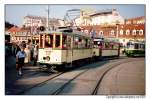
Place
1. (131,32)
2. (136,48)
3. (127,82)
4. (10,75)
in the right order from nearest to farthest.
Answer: (10,75) < (127,82) < (131,32) < (136,48)

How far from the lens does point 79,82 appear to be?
682 centimetres

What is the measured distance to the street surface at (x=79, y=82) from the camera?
252 inches

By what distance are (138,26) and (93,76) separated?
4.66 feet

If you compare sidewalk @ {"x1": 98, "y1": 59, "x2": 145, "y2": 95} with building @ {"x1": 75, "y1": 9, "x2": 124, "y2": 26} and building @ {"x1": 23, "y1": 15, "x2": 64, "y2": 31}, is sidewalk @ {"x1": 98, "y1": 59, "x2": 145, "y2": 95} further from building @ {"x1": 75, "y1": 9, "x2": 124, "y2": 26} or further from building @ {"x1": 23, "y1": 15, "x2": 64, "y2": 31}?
building @ {"x1": 23, "y1": 15, "x2": 64, "y2": 31}

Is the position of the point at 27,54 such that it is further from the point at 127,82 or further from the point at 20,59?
the point at 127,82

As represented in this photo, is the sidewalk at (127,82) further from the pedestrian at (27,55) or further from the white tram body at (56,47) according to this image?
the pedestrian at (27,55)

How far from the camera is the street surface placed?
6410 mm

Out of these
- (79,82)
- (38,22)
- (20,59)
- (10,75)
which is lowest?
(79,82)

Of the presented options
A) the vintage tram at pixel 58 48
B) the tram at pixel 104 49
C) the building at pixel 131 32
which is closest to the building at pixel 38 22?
the vintage tram at pixel 58 48

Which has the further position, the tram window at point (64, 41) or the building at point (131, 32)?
the tram window at point (64, 41)

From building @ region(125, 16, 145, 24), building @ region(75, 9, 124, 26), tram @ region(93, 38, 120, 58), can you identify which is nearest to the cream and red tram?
building @ region(75, 9, 124, 26)

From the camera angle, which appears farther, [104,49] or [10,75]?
[104,49]

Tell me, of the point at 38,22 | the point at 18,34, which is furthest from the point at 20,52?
the point at 38,22

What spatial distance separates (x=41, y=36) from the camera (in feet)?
25.1
